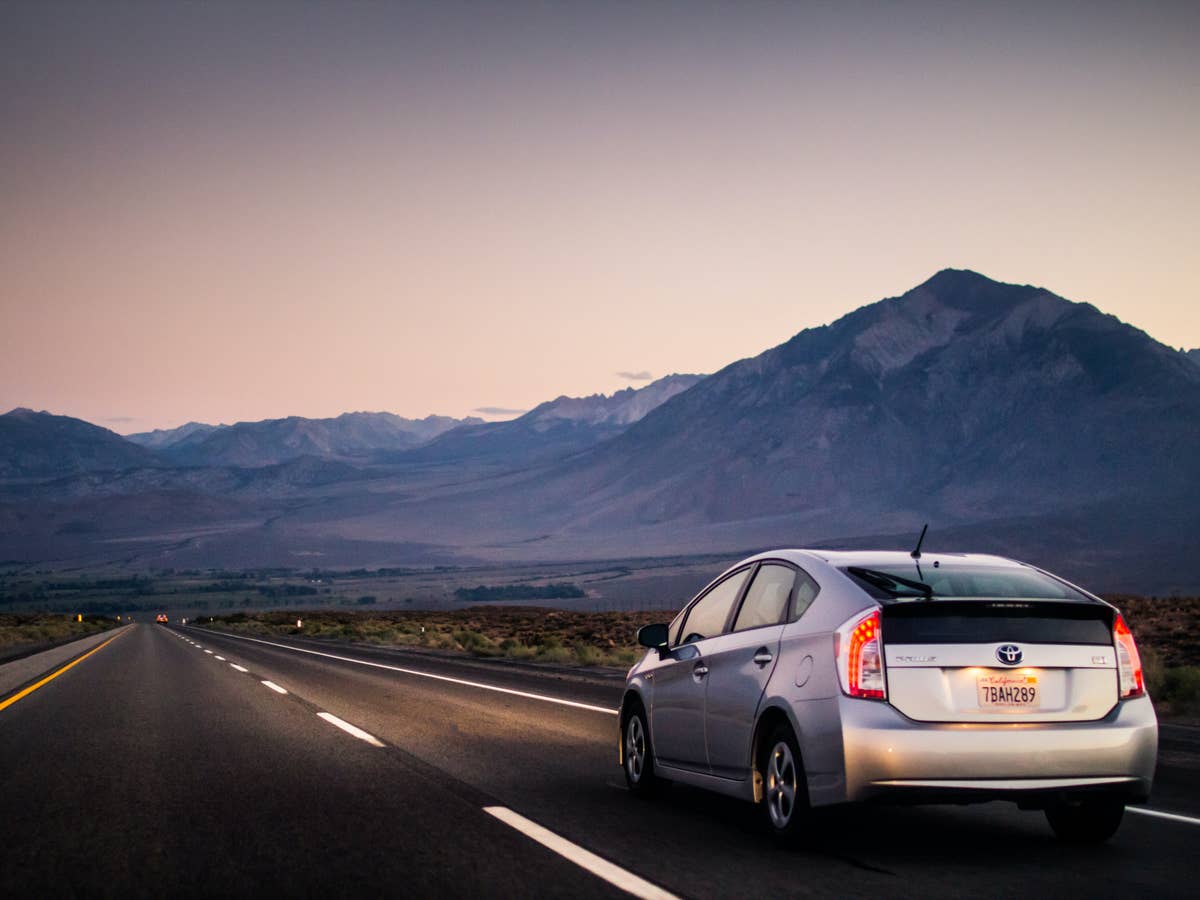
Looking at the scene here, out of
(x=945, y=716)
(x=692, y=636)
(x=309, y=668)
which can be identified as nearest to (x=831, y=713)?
(x=945, y=716)

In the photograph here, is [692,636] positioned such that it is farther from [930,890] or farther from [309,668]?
[309,668]

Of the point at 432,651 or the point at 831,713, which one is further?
the point at 432,651

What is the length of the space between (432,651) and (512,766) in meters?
27.7

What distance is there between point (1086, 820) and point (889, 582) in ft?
6.14

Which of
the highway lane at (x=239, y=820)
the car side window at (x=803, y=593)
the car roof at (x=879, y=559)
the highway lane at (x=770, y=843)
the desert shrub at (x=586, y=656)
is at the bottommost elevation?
the desert shrub at (x=586, y=656)

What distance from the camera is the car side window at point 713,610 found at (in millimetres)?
9133

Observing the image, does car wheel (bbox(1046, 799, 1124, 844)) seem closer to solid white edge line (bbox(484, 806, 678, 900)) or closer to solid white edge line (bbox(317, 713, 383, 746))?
solid white edge line (bbox(484, 806, 678, 900))

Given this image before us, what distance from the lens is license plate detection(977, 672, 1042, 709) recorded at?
7035 mm

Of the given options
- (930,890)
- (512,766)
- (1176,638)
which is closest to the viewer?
(930,890)

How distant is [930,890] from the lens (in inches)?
256

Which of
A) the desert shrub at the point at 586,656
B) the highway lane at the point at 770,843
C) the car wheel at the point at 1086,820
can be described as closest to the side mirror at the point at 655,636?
the highway lane at the point at 770,843

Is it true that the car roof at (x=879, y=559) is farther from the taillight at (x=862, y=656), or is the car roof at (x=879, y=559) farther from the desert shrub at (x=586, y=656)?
the desert shrub at (x=586, y=656)

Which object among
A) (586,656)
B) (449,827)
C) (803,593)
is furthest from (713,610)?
(586,656)

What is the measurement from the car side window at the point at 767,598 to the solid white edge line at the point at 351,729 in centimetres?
505
